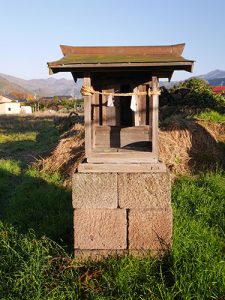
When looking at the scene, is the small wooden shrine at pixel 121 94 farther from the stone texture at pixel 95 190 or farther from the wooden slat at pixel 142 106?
the stone texture at pixel 95 190

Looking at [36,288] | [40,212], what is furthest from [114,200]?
[40,212]

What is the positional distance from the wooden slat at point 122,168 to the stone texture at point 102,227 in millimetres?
456

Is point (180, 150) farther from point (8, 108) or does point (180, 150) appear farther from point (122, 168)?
point (8, 108)

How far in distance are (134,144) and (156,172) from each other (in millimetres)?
618

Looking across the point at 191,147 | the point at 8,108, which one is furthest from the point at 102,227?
the point at 8,108

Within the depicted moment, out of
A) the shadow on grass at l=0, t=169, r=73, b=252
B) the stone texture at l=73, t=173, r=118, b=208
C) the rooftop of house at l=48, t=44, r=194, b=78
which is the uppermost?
the rooftop of house at l=48, t=44, r=194, b=78

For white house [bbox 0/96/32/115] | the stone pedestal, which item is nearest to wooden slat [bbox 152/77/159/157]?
the stone pedestal

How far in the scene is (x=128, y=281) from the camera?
3324 millimetres

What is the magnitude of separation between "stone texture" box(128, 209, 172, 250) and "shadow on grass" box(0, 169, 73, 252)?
95 centimetres

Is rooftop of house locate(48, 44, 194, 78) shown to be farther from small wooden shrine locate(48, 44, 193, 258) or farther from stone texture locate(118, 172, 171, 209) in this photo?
stone texture locate(118, 172, 171, 209)

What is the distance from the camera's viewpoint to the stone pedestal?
387cm

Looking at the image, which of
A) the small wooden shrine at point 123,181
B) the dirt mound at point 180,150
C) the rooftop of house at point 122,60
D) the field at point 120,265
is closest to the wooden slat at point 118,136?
the small wooden shrine at point 123,181

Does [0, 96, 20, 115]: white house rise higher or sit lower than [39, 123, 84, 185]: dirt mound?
higher

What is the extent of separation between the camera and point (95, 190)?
3.90 metres
